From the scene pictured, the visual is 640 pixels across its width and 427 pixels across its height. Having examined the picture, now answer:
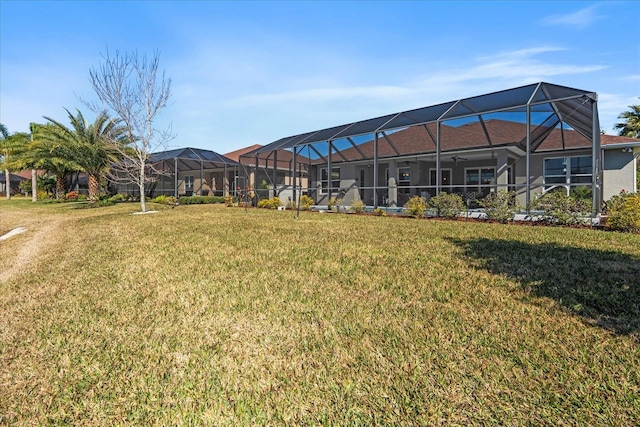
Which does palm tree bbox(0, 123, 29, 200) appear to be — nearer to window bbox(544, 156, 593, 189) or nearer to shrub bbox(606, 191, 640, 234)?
shrub bbox(606, 191, 640, 234)

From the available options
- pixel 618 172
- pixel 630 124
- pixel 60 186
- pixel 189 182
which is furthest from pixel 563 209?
pixel 60 186

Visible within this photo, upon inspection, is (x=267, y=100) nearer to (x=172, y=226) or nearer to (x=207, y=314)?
(x=172, y=226)

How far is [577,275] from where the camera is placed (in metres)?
3.99

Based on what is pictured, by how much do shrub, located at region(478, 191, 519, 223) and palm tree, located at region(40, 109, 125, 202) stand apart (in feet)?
69.5

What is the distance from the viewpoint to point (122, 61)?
1474 centimetres

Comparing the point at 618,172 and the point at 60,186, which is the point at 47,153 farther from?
the point at 618,172

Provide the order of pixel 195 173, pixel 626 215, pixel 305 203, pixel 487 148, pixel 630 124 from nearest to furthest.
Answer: pixel 626 215
pixel 487 148
pixel 305 203
pixel 630 124
pixel 195 173

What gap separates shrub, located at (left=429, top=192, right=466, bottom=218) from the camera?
10648 mm

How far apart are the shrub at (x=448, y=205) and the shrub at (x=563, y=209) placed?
2174mm

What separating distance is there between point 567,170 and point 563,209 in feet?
25.0

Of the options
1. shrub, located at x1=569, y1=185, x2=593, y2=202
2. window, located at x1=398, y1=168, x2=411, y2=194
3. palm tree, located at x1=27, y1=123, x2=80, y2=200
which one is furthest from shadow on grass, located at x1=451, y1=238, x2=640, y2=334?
palm tree, located at x1=27, y1=123, x2=80, y2=200

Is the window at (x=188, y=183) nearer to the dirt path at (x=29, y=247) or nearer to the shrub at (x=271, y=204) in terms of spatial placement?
the shrub at (x=271, y=204)

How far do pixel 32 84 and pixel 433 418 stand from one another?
62.6ft

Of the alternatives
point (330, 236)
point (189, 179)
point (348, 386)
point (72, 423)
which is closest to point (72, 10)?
point (330, 236)
